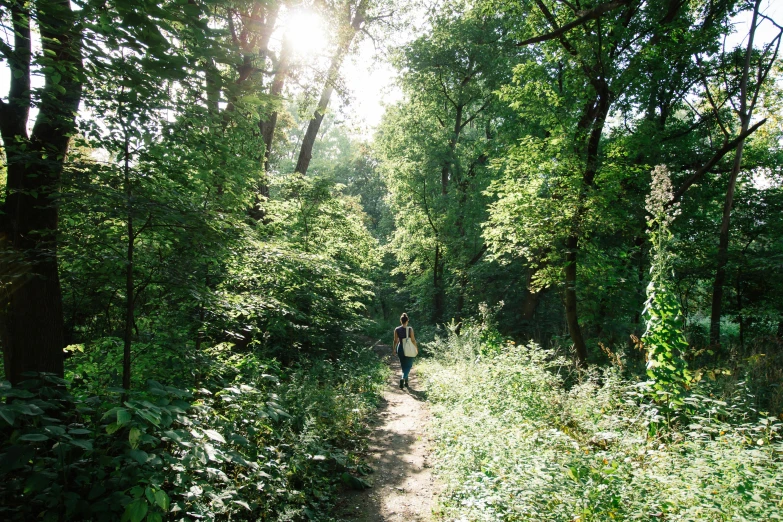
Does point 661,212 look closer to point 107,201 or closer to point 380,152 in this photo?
point 107,201

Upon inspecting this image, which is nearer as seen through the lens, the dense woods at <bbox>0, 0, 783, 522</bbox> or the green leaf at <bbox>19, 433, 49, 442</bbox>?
the green leaf at <bbox>19, 433, 49, 442</bbox>

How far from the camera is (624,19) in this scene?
7633mm

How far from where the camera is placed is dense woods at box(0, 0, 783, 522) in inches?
103

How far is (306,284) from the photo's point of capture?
8477mm

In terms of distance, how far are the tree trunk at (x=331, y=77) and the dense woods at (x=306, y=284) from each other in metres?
0.12

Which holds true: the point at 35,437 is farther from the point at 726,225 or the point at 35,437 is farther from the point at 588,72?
the point at 726,225

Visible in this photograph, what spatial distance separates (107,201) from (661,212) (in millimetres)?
5773

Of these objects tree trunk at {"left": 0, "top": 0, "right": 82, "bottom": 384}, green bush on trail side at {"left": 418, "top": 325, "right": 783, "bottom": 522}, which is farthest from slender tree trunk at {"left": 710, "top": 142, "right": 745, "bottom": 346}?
tree trunk at {"left": 0, "top": 0, "right": 82, "bottom": 384}

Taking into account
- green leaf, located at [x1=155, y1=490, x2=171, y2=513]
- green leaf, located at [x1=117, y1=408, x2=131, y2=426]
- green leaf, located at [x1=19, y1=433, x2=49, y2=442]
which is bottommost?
green leaf, located at [x1=155, y1=490, x2=171, y2=513]

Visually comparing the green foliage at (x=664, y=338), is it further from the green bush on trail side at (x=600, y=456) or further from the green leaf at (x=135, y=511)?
the green leaf at (x=135, y=511)

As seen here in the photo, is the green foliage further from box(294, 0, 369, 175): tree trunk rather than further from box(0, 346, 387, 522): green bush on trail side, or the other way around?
box(294, 0, 369, 175): tree trunk

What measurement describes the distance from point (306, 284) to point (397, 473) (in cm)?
435

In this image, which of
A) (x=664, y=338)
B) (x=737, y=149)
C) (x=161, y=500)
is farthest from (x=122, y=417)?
(x=737, y=149)

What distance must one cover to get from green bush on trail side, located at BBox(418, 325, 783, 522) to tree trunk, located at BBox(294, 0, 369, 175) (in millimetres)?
9724
